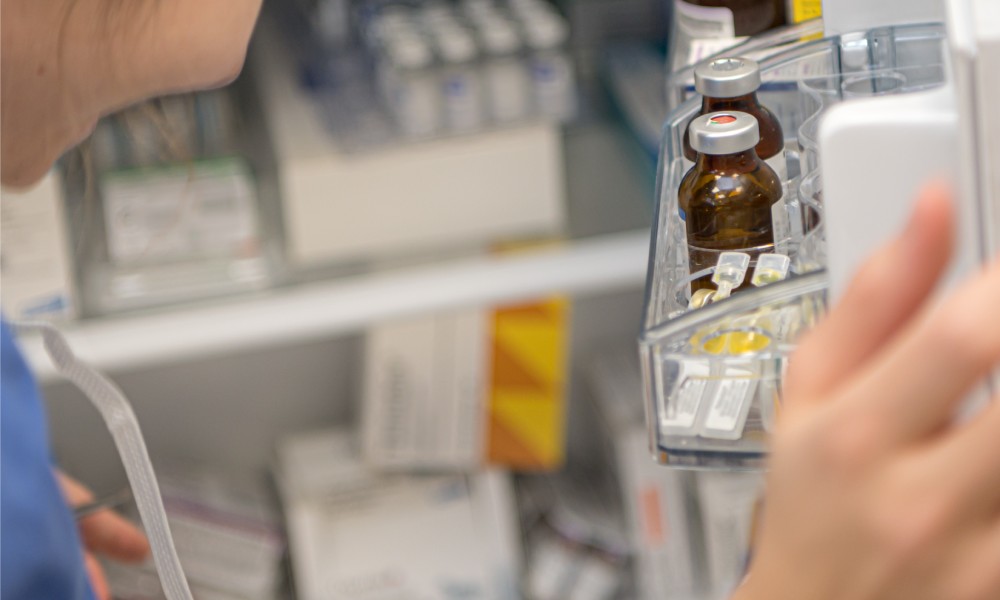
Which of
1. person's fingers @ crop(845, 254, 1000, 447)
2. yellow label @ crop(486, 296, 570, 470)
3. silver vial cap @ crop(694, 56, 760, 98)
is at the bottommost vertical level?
yellow label @ crop(486, 296, 570, 470)

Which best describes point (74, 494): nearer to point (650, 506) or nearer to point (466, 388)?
point (466, 388)

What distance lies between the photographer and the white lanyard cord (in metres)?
0.48

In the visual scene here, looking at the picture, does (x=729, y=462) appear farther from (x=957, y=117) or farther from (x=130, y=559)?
(x=130, y=559)

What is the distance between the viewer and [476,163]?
46.4 inches

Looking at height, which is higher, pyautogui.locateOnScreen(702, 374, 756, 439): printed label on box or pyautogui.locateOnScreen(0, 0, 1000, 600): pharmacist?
pyautogui.locateOnScreen(0, 0, 1000, 600): pharmacist

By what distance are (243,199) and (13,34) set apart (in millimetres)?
658

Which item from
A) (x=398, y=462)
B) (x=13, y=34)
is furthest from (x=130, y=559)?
(x=398, y=462)

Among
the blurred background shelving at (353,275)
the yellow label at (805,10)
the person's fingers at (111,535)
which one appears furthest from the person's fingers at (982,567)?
the blurred background shelving at (353,275)

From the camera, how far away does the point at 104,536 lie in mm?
771

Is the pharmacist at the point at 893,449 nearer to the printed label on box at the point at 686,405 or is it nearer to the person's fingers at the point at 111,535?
the printed label on box at the point at 686,405

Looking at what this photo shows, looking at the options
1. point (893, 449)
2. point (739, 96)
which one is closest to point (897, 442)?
point (893, 449)

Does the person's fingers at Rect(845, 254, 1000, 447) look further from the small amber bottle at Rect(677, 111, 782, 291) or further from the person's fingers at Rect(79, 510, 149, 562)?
the person's fingers at Rect(79, 510, 149, 562)

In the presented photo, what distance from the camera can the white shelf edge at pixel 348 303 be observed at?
45.4 inches

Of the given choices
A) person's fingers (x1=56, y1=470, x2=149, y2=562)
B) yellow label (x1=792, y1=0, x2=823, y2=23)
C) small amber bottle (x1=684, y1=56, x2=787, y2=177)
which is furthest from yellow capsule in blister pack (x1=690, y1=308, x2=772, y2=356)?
person's fingers (x1=56, y1=470, x2=149, y2=562)
